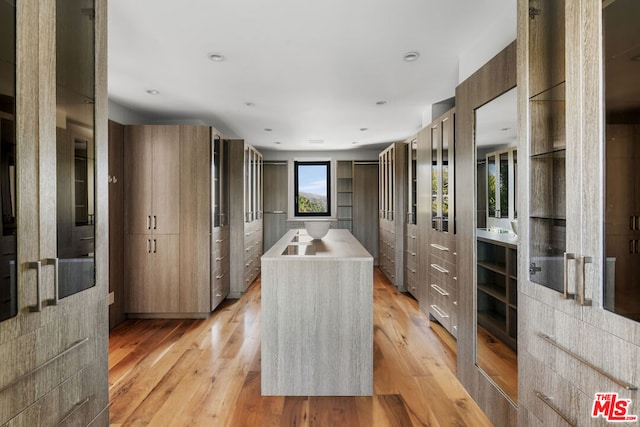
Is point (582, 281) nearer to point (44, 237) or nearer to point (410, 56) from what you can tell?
point (44, 237)

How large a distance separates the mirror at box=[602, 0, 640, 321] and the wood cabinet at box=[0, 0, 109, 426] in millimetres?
1712

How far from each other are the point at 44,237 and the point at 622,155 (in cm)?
176

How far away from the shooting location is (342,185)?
7414 millimetres

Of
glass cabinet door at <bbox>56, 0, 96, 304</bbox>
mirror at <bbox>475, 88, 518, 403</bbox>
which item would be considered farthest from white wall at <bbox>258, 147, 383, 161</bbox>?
glass cabinet door at <bbox>56, 0, 96, 304</bbox>

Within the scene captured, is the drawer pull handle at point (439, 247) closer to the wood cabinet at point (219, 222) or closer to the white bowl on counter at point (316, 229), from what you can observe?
the white bowl on counter at point (316, 229)

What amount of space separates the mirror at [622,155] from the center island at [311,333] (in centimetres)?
141

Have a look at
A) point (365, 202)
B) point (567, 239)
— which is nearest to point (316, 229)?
point (567, 239)

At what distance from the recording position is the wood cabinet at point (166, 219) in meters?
3.74

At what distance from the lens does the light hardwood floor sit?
197 cm

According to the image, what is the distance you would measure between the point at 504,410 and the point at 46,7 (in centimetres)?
265

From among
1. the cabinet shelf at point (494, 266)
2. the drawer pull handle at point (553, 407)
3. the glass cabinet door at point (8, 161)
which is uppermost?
the glass cabinet door at point (8, 161)

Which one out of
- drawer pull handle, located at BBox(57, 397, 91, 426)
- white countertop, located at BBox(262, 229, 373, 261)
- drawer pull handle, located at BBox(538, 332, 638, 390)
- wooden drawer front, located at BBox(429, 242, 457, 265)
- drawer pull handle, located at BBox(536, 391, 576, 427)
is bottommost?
drawer pull handle, located at BBox(536, 391, 576, 427)

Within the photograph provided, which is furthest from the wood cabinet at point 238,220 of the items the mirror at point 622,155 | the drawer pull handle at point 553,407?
the mirror at point 622,155

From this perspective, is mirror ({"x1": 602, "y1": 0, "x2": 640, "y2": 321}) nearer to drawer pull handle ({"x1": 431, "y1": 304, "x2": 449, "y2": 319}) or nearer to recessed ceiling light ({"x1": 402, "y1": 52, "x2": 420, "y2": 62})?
recessed ceiling light ({"x1": 402, "y1": 52, "x2": 420, "y2": 62})
